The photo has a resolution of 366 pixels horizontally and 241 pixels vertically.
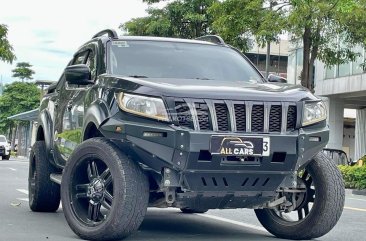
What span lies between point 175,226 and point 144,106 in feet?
7.61

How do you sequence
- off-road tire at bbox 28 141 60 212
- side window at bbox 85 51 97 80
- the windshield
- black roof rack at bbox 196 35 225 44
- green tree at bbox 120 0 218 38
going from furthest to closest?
1. green tree at bbox 120 0 218 38
2. off-road tire at bbox 28 141 60 212
3. black roof rack at bbox 196 35 225 44
4. side window at bbox 85 51 97 80
5. the windshield

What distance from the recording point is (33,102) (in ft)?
251

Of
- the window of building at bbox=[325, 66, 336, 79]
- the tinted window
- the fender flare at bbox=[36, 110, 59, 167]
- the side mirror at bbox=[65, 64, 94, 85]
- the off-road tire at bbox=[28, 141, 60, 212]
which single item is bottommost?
the off-road tire at bbox=[28, 141, 60, 212]

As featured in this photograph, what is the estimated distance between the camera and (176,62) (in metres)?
7.01

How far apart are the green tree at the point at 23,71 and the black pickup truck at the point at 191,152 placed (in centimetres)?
7415

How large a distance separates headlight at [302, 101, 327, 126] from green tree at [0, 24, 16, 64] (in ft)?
59.0

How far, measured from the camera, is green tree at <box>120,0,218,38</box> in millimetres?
34906

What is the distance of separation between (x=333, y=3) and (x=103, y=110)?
15967mm

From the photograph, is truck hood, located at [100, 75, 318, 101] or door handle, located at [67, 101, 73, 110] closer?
truck hood, located at [100, 75, 318, 101]

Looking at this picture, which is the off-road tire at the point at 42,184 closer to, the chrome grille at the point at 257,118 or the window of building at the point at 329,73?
the chrome grille at the point at 257,118

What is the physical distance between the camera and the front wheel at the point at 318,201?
6219 millimetres

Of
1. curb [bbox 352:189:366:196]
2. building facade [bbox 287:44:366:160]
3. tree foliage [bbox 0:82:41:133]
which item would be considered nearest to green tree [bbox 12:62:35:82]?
tree foliage [bbox 0:82:41:133]

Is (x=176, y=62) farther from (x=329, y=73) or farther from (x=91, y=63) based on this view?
(x=329, y=73)

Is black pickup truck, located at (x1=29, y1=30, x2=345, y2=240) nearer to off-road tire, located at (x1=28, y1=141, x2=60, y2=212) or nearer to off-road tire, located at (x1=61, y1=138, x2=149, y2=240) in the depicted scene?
off-road tire, located at (x1=61, y1=138, x2=149, y2=240)
